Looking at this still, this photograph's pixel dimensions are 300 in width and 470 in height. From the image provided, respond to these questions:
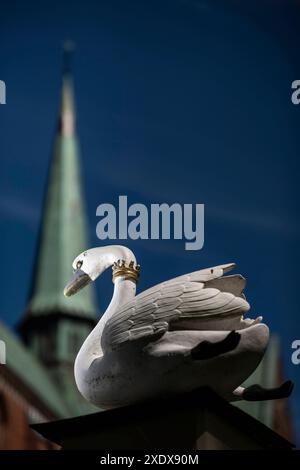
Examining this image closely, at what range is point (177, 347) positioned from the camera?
684cm

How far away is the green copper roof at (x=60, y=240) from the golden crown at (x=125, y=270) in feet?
61.7

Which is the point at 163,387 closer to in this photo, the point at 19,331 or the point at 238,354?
the point at 238,354

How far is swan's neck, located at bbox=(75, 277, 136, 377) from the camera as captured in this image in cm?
730

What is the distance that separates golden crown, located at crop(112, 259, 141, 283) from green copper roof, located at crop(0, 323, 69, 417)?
27084 millimetres

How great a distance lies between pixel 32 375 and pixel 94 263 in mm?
30693

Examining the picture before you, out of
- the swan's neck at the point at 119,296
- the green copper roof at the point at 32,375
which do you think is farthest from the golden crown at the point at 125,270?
the green copper roof at the point at 32,375

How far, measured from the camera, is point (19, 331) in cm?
4003

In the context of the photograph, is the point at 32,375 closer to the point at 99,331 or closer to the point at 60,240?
the point at 60,240

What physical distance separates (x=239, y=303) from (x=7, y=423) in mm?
28152

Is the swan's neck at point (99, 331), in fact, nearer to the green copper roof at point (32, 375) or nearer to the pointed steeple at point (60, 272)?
the pointed steeple at point (60, 272)

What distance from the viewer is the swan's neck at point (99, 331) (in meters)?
7.30

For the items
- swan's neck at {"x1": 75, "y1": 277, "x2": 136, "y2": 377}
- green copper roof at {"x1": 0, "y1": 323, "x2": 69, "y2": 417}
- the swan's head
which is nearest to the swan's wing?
swan's neck at {"x1": 75, "y1": 277, "x2": 136, "y2": 377}
